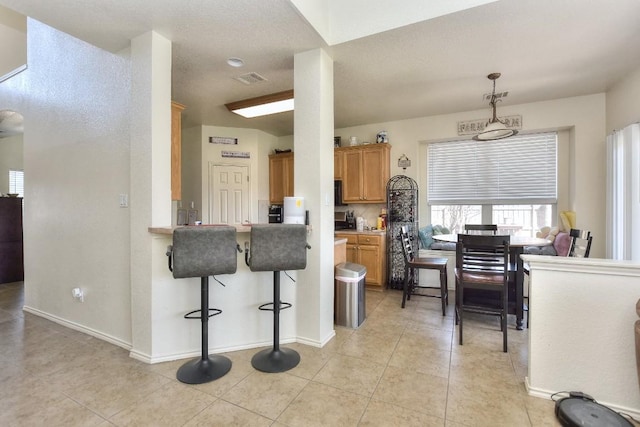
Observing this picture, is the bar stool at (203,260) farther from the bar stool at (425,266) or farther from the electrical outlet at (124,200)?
the bar stool at (425,266)

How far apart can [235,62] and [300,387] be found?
114 inches

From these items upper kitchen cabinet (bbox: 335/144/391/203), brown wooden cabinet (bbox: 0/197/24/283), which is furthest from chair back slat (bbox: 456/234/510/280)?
brown wooden cabinet (bbox: 0/197/24/283)

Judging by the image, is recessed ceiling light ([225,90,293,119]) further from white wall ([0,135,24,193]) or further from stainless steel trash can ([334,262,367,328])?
white wall ([0,135,24,193])

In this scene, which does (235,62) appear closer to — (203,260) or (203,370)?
(203,260)

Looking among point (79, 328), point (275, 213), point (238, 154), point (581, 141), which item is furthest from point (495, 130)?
point (79, 328)

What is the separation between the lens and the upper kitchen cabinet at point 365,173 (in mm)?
4762

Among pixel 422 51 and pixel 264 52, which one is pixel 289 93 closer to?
pixel 264 52

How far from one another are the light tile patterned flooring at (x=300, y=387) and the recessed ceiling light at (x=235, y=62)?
2700 mm

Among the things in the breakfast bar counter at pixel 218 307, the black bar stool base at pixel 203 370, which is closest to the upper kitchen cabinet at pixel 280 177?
the breakfast bar counter at pixel 218 307

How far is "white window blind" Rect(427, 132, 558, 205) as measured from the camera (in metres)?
4.21

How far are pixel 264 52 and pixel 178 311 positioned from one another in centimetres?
239

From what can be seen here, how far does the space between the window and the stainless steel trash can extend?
2.45 m

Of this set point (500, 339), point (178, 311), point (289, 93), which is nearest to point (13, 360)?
A: point (178, 311)

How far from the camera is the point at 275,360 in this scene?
2328 mm
